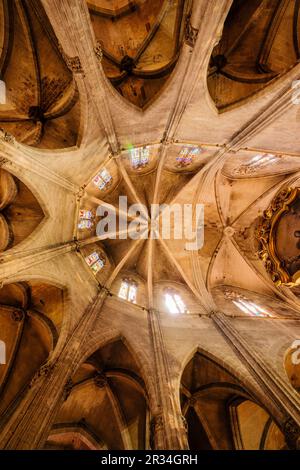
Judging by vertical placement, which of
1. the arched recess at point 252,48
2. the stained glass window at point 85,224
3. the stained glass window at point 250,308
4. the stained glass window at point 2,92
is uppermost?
the arched recess at point 252,48

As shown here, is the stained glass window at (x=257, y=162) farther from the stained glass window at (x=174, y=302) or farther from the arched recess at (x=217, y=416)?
the arched recess at (x=217, y=416)

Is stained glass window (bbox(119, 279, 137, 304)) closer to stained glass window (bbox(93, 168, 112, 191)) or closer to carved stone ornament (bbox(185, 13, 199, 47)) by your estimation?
stained glass window (bbox(93, 168, 112, 191))

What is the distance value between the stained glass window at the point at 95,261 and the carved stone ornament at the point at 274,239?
7394 millimetres

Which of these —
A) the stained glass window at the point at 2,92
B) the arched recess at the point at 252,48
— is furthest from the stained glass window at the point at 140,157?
the stained glass window at the point at 2,92

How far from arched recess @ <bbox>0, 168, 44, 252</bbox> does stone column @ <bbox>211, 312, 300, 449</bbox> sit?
7.83 m

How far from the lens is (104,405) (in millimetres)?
8344

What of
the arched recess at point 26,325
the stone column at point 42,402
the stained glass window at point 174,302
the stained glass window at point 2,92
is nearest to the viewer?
the stone column at point 42,402

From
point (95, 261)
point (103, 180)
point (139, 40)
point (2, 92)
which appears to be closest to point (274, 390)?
point (95, 261)

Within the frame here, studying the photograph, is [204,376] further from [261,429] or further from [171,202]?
[171,202]

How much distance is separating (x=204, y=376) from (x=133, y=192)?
8746 mm

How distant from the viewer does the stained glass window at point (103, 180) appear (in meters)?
10.7

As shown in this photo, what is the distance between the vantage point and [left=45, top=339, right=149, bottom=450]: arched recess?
25.5ft

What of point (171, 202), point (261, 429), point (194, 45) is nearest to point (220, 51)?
point (194, 45)

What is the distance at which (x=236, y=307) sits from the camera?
1123cm
